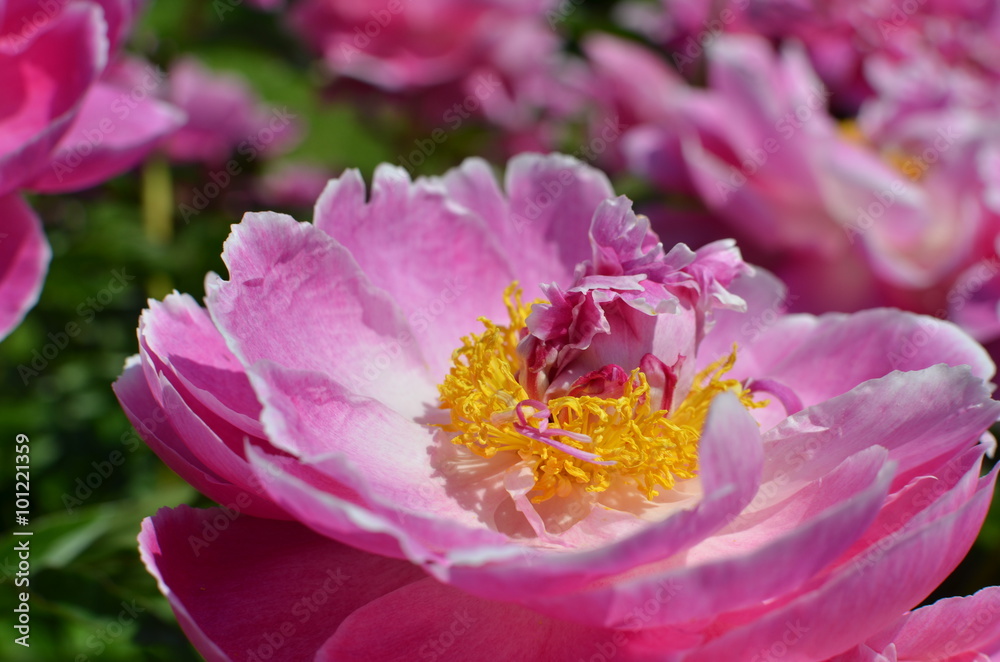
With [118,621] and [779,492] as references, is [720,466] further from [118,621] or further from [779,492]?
[118,621]

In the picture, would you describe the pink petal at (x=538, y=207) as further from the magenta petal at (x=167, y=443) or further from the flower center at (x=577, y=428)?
the magenta petal at (x=167, y=443)

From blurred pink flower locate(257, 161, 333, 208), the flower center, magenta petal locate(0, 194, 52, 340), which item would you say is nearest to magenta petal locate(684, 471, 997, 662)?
the flower center

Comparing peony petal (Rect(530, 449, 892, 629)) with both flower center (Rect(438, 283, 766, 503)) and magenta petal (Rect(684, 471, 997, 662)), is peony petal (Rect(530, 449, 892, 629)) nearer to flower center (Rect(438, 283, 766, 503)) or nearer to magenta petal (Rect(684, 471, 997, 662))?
magenta petal (Rect(684, 471, 997, 662))

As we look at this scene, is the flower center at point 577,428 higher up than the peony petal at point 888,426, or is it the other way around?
the peony petal at point 888,426

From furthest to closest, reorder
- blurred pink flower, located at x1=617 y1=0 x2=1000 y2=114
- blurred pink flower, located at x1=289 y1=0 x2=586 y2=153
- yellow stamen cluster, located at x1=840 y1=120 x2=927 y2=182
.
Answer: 1. blurred pink flower, located at x1=289 y1=0 x2=586 y2=153
2. blurred pink flower, located at x1=617 y1=0 x2=1000 y2=114
3. yellow stamen cluster, located at x1=840 y1=120 x2=927 y2=182

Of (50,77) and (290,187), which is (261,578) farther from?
(290,187)

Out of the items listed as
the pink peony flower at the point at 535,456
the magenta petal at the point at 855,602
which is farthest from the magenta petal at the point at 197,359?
the magenta petal at the point at 855,602

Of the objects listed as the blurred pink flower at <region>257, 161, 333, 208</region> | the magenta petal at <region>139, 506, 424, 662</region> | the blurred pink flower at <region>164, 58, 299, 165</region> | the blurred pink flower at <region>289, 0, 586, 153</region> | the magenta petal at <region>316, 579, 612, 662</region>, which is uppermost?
the magenta petal at <region>316, 579, 612, 662</region>
